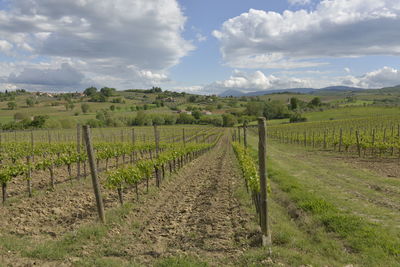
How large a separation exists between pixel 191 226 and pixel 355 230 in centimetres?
402

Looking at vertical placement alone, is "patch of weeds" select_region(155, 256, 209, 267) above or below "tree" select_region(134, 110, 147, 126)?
Answer: below

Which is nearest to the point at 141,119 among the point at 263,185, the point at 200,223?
the point at 200,223

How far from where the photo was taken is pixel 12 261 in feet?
16.5

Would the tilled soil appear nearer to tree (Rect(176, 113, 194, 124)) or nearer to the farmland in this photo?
the farmland

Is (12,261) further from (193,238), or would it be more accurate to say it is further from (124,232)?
(193,238)

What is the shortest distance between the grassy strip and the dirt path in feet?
6.54

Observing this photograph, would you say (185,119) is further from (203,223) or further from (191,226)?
(191,226)

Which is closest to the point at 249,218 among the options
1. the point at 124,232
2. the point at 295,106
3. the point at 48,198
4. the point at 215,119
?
the point at 124,232

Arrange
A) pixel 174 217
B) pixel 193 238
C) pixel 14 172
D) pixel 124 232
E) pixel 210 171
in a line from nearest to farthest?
pixel 193 238
pixel 124 232
pixel 174 217
pixel 14 172
pixel 210 171

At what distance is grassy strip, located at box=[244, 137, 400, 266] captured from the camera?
17.3 ft

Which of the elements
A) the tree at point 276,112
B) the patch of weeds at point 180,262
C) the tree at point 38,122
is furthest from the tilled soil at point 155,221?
the tree at point 276,112

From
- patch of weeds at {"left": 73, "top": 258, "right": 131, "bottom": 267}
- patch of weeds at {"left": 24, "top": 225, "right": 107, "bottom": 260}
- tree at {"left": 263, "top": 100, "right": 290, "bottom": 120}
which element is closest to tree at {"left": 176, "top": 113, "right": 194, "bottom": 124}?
tree at {"left": 263, "top": 100, "right": 290, "bottom": 120}

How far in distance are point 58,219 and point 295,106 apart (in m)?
131

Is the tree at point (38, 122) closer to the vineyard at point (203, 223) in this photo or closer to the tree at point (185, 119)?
the tree at point (185, 119)
